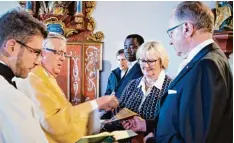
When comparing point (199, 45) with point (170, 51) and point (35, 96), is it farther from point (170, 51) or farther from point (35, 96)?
point (170, 51)

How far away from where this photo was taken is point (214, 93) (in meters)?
0.97

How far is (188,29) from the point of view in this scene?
1.09 metres

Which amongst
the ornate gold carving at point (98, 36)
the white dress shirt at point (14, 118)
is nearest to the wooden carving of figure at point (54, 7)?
the ornate gold carving at point (98, 36)

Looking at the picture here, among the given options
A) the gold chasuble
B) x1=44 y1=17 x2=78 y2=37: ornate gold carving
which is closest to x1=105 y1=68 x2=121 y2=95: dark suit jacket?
x1=44 y1=17 x2=78 y2=37: ornate gold carving

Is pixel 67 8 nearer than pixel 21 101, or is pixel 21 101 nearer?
pixel 21 101

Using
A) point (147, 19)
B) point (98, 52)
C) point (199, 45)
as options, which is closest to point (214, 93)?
point (199, 45)

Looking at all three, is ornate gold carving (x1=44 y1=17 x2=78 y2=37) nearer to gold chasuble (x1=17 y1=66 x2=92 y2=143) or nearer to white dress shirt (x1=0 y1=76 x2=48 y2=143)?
gold chasuble (x1=17 y1=66 x2=92 y2=143)

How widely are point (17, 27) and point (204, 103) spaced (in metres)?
0.61

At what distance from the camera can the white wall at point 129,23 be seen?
7.33ft

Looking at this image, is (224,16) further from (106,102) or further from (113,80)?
(106,102)

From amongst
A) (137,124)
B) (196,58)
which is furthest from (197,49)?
(137,124)

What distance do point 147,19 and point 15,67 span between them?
62.4 inches

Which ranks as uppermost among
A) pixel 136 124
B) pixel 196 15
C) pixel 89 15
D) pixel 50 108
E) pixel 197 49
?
pixel 89 15

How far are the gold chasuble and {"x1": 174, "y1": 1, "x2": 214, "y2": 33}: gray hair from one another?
0.61 metres
